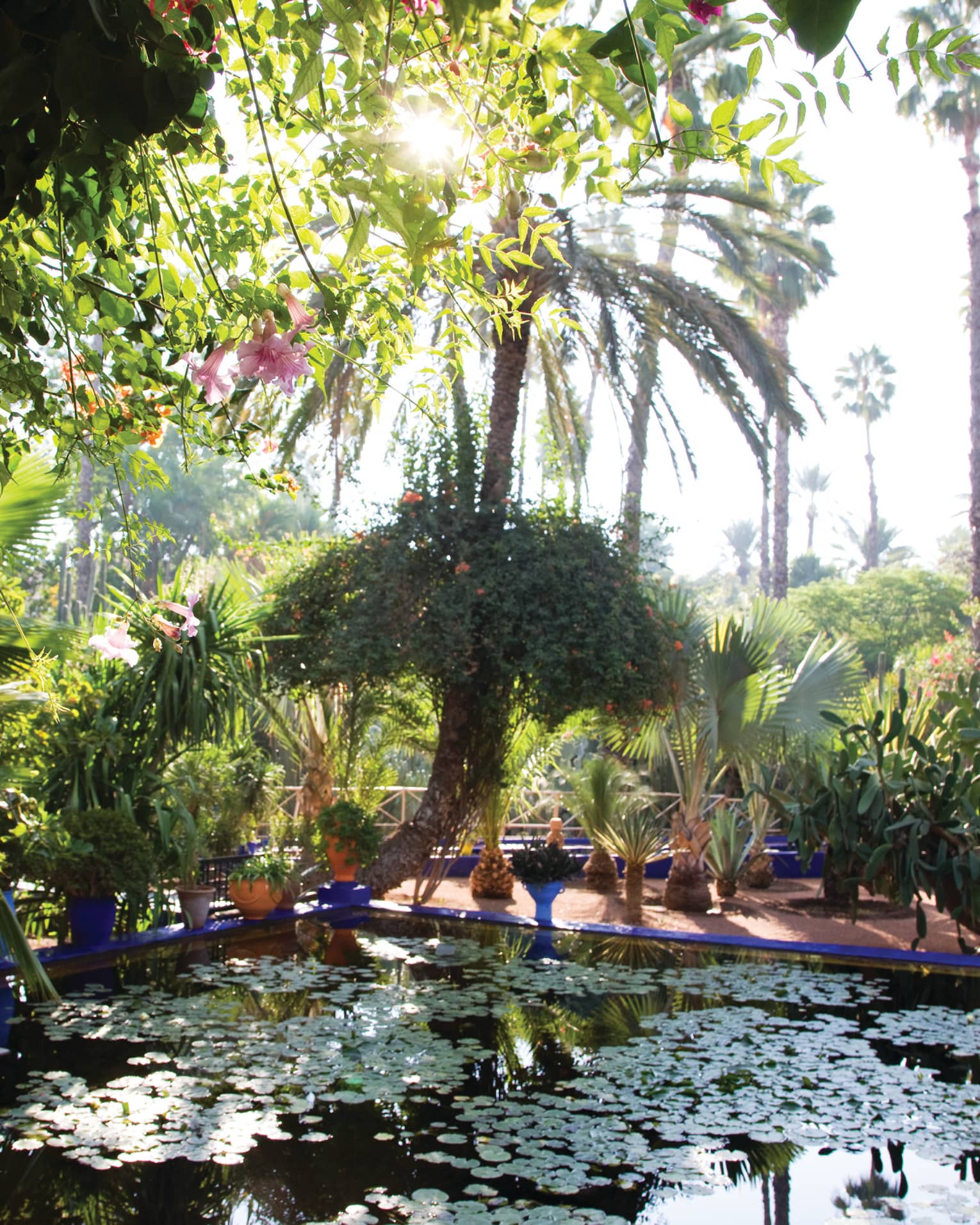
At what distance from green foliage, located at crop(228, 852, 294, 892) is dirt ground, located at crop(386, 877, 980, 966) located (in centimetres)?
188

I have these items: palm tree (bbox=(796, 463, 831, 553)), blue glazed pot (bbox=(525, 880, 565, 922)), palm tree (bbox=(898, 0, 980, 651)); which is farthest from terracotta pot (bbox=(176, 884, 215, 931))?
palm tree (bbox=(796, 463, 831, 553))

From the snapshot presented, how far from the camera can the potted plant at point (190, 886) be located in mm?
7332

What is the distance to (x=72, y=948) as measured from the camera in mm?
6590

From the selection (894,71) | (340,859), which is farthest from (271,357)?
(340,859)

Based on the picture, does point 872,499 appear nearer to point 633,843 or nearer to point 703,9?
point 633,843

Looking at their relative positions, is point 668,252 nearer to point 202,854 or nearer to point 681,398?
point 681,398

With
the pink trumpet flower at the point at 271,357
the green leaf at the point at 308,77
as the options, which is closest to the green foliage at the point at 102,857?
the pink trumpet flower at the point at 271,357

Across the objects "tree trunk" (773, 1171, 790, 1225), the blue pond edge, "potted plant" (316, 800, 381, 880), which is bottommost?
"tree trunk" (773, 1171, 790, 1225)

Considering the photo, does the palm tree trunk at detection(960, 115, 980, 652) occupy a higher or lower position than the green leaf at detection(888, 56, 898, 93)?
higher

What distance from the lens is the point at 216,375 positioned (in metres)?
1.76

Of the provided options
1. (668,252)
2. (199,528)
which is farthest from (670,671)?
(199,528)

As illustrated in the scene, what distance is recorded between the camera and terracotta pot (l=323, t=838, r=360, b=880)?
9086mm

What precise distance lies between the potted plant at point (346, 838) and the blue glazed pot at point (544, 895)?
1.45 metres

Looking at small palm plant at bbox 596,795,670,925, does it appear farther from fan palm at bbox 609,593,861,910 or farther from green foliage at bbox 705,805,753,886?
green foliage at bbox 705,805,753,886
